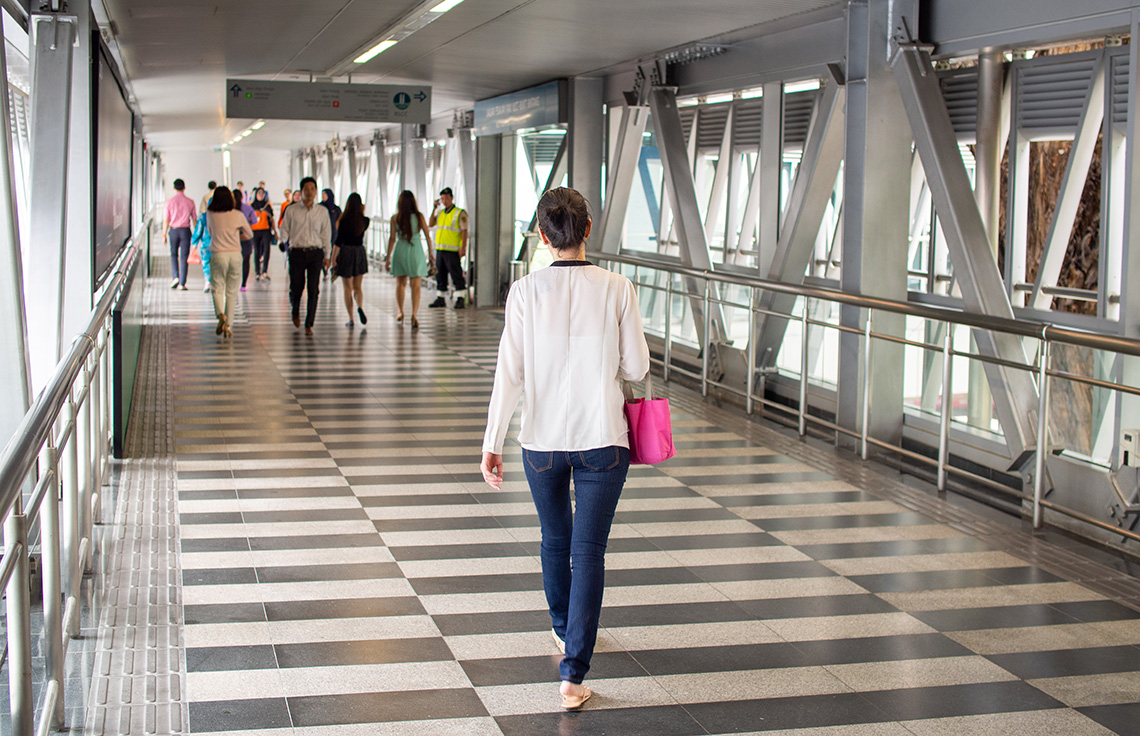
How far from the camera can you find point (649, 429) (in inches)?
144

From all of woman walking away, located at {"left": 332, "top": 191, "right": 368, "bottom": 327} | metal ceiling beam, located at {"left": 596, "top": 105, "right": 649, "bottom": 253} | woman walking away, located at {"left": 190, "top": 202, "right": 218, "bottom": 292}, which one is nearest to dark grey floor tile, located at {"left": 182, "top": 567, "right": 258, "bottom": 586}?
metal ceiling beam, located at {"left": 596, "top": 105, "right": 649, "bottom": 253}

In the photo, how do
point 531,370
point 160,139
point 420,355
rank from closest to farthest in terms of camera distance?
point 531,370 → point 420,355 → point 160,139

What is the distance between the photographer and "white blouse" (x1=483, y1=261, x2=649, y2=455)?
359 cm

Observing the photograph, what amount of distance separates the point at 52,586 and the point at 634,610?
6.93ft

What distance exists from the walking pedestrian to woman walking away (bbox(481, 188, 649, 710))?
10.2m

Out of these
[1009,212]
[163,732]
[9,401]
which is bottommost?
[163,732]

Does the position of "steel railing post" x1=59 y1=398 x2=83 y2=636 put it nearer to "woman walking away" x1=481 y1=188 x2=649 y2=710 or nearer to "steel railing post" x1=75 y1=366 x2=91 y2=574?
"steel railing post" x1=75 y1=366 x2=91 y2=574

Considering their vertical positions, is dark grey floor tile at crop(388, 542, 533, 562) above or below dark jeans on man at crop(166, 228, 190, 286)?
below

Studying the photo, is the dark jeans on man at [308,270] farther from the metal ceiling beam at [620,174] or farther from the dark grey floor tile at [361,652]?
the dark grey floor tile at [361,652]

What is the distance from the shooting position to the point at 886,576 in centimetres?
505

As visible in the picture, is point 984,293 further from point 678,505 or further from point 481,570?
point 481,570

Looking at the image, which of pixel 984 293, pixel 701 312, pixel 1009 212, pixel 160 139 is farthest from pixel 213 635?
pixel 160 139

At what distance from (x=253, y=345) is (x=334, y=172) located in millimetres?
26589

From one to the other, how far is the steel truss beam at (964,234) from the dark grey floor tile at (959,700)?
2901 mm
